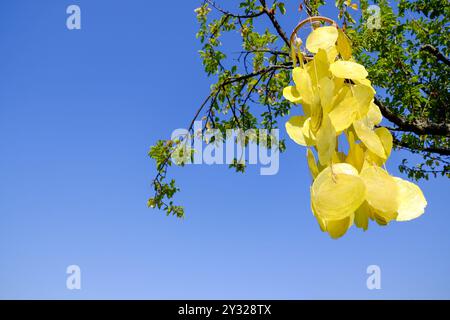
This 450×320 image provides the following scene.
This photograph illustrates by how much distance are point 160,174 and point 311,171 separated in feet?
12.2

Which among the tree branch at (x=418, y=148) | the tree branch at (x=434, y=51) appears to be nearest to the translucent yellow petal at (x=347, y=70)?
the tree branch at (x=418, y=148)

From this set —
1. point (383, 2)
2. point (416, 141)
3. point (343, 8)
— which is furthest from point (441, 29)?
point (343, 8)

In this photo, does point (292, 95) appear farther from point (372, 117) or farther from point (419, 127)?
point (419, 127)

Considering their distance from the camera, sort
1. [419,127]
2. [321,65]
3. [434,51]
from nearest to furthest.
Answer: [321,65]
[419,127]
[434,51]

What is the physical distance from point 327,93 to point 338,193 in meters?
0.15

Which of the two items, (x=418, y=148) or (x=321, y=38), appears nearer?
(x=321, y=38)

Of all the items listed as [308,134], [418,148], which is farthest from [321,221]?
[418,148]

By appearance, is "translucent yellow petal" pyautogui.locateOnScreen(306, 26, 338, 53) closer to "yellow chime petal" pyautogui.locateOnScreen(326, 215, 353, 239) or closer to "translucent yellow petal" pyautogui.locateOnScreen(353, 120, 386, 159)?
"translucent yellow petal" pyautogui.locateOnScreen(353, 120, 386, 159)

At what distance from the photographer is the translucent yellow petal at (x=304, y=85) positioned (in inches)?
22.3

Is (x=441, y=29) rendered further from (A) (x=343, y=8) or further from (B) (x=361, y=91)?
(B) (x=361, y=91)

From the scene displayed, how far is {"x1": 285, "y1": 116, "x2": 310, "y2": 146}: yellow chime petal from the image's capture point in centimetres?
58

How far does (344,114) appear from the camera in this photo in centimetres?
53

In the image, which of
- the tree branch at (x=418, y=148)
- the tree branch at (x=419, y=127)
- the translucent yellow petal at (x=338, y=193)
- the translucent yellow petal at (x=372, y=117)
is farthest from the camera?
the tree branch at (x=418, y=148)

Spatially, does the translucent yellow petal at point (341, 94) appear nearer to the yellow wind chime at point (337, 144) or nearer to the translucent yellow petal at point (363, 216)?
the yellow wind chime at point (337, 144)
